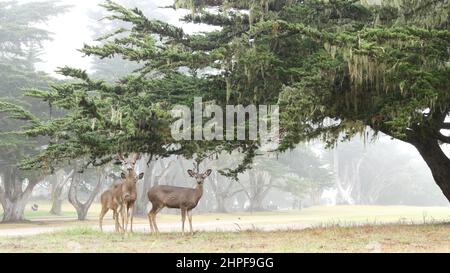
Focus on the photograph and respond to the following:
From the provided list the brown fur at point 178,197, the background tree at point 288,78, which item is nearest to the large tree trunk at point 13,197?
the background tree at point 288,78

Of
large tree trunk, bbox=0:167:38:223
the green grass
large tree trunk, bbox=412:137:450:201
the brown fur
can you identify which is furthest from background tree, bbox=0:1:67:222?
large tree trunk, bbox=412:137:450:201

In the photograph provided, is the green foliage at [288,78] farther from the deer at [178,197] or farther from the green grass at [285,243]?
the green grass at [285,243]

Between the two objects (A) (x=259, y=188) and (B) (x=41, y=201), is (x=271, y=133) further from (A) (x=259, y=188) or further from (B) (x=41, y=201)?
(B) (x=41, y=201)

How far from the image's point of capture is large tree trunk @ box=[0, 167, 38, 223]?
3286 cm

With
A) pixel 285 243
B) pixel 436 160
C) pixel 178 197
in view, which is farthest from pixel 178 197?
pixel 436 160

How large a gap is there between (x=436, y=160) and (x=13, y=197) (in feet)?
83.3

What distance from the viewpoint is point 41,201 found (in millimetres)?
63406

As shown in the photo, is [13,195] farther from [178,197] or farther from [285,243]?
[285,243]

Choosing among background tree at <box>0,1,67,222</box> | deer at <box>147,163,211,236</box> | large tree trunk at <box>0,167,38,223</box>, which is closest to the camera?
deer at <box>147,163,211,236</box>

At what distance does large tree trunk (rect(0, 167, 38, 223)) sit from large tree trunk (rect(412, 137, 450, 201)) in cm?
2402

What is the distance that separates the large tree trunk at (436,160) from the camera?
16922 mm

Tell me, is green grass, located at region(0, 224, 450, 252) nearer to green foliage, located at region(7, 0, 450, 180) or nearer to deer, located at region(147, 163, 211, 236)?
deer, located at region(147, 163, 211, 236)
